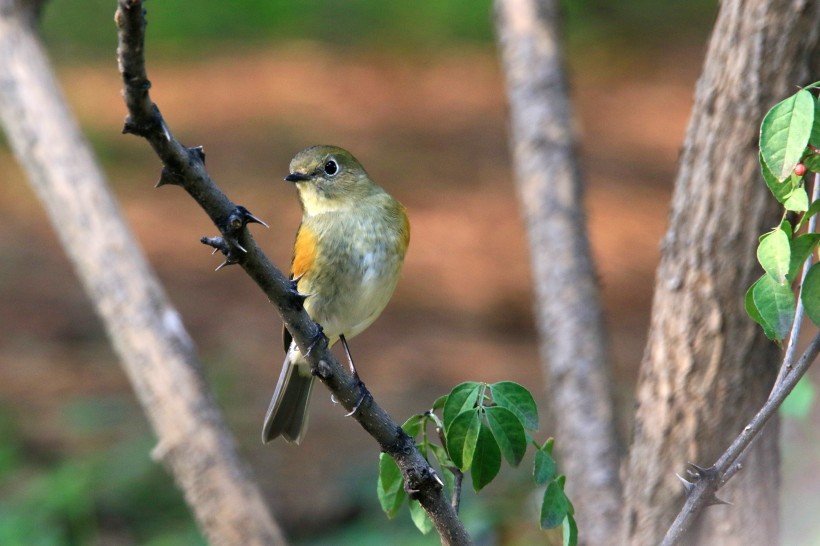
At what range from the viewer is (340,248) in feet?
11.5

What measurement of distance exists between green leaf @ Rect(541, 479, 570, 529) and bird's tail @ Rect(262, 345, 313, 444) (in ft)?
5.90

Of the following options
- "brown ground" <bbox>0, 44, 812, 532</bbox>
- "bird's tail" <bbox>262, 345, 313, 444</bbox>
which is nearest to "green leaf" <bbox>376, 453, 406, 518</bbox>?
"bird's tail" <bbox>262, 345, 313, 444</bbox>

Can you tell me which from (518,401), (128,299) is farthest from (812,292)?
(128,299)

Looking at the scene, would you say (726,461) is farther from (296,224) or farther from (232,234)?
(296,224)

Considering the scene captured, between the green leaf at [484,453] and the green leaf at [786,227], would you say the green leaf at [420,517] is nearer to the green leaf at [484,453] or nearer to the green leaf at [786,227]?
the green leaf at [484,453]

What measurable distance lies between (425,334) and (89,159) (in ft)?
15.2

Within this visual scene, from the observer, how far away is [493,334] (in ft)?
28.1

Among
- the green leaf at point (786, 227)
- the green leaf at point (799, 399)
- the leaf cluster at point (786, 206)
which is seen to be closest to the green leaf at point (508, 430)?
the leaf cluster at point (786, 206)

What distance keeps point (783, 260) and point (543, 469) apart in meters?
0.72

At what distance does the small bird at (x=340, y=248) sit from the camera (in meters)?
3.51

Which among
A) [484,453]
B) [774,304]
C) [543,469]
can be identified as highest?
[774,304]

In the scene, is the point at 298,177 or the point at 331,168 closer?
the point at 298,177

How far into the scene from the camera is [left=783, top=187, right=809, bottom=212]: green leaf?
6.26 ft

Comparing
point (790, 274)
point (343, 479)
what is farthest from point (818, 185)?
point (343, 479)
